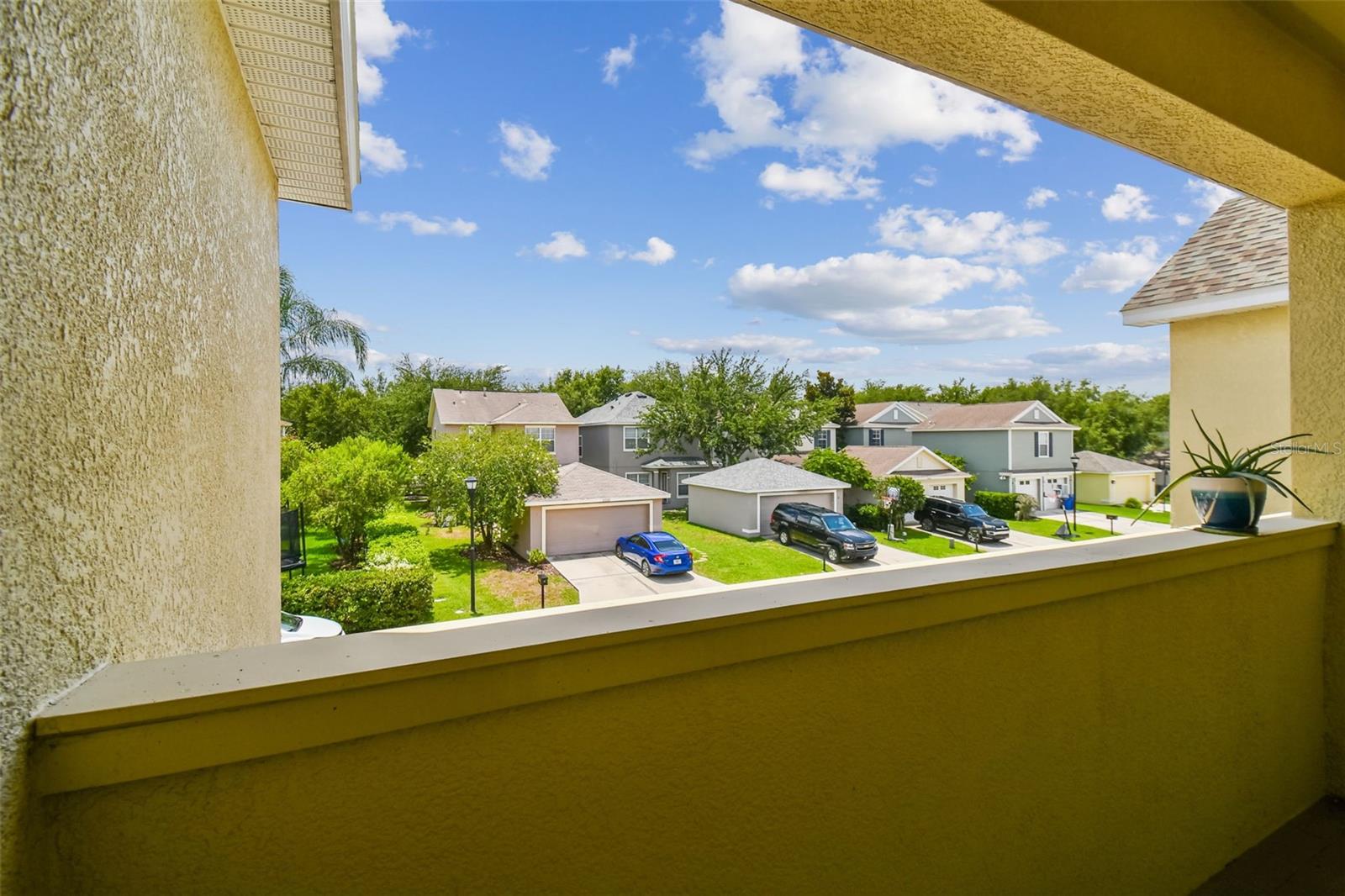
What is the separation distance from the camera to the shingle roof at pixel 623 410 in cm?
418

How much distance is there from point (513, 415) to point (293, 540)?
1.24 m

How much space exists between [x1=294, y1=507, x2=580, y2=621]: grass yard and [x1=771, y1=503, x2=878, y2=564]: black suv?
4.98 feet

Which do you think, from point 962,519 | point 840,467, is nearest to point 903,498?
point 962,519

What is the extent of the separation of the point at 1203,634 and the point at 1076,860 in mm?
595

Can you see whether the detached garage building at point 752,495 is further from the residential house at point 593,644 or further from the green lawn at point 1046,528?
the residential house at point 593,644

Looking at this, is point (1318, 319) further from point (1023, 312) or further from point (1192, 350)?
point (1023, 312)

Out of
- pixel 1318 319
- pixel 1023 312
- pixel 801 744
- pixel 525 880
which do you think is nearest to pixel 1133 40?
pixel 1318 319

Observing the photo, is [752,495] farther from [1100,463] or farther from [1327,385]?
[1327,385]

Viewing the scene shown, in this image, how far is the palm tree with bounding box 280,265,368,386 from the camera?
270cm

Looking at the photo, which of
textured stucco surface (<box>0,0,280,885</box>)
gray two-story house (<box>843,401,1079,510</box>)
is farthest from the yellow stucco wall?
textured stucco surface (<box>0,0,280,885</box>)

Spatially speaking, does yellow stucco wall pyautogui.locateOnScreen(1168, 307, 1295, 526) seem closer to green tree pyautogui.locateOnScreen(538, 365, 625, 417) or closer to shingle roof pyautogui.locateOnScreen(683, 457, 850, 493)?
shingle roof pyautogui.locateOnScreen(683, 457, 850, 493)

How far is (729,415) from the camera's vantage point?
757 centimetres

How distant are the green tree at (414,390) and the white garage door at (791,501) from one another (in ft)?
6.56

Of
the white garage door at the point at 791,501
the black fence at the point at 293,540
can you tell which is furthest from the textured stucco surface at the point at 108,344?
the white garage door at the point at 791,501
